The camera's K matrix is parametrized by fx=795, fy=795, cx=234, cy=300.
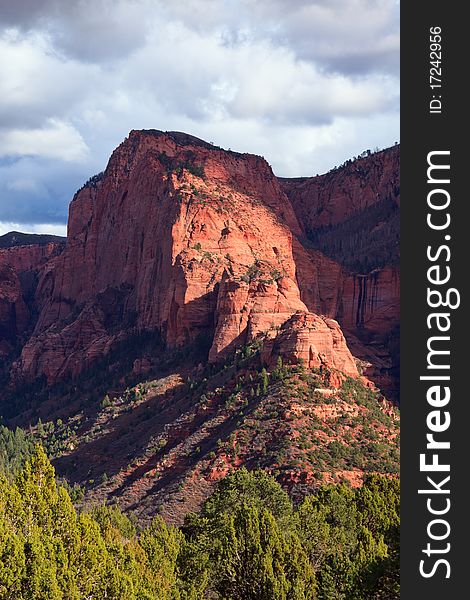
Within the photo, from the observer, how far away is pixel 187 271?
124875 mm

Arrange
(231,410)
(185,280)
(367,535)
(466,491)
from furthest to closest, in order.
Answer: (185,280), (231,410), (367,535), (466,491)

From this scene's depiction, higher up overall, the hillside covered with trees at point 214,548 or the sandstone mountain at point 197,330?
the sandstone mountain at point 197,330

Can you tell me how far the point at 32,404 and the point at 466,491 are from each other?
131207 mm

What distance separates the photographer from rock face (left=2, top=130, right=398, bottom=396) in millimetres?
113375

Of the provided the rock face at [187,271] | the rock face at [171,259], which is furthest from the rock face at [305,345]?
the rock face at [171,259]

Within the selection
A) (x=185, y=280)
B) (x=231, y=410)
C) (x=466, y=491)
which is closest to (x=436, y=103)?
(x=466, y=491)

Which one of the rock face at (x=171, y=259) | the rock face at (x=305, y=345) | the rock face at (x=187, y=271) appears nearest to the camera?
the rock face at (x=305, y=345)

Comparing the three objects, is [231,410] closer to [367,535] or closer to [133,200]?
[367,535]

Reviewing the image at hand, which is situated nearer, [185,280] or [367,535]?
[367,535]

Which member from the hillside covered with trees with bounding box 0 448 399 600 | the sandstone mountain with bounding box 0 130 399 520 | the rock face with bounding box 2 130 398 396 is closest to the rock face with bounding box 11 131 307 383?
the rock face with bounding box 2 130 398 396

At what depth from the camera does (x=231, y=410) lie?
92875 mm

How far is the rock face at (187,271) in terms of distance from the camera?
113m

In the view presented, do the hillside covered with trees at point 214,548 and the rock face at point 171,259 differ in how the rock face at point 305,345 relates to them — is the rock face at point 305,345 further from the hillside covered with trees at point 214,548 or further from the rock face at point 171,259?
the hillside covered with trees at point 214,548

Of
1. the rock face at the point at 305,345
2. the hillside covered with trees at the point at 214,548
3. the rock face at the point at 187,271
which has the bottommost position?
the hillside covered with trees at the point at 214,548
